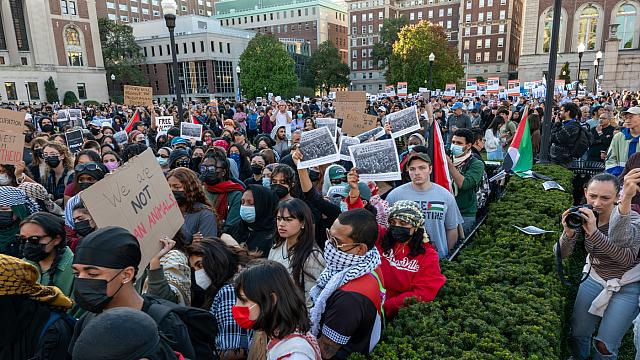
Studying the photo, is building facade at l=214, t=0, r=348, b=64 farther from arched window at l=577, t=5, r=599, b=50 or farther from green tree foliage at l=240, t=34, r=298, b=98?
arched window at l=577, t=5, r=599, b=50

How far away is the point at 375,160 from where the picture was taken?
5.05 metres

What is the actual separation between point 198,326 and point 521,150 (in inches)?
270

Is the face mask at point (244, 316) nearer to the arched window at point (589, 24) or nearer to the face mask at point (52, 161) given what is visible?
the face mask at point (52, 161)

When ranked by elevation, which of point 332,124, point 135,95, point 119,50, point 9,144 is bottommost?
point 332,124

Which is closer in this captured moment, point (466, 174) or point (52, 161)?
point (466, 174)

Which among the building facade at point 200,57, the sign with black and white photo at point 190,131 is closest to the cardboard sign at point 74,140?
the sign with black and white photo at point 190,131

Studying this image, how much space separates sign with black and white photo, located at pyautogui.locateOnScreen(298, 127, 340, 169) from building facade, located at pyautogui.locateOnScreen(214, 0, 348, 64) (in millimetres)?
86967

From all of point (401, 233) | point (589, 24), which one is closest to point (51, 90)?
point (401, 233)

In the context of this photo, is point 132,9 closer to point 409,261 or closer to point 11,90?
point 11,90

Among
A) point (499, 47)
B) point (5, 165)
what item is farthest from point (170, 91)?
point (5, 165)

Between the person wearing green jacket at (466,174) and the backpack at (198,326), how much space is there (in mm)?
3745

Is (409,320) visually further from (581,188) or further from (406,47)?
(406,47)

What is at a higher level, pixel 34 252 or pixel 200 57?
pixel 200 57

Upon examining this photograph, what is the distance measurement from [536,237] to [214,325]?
13.0ft
